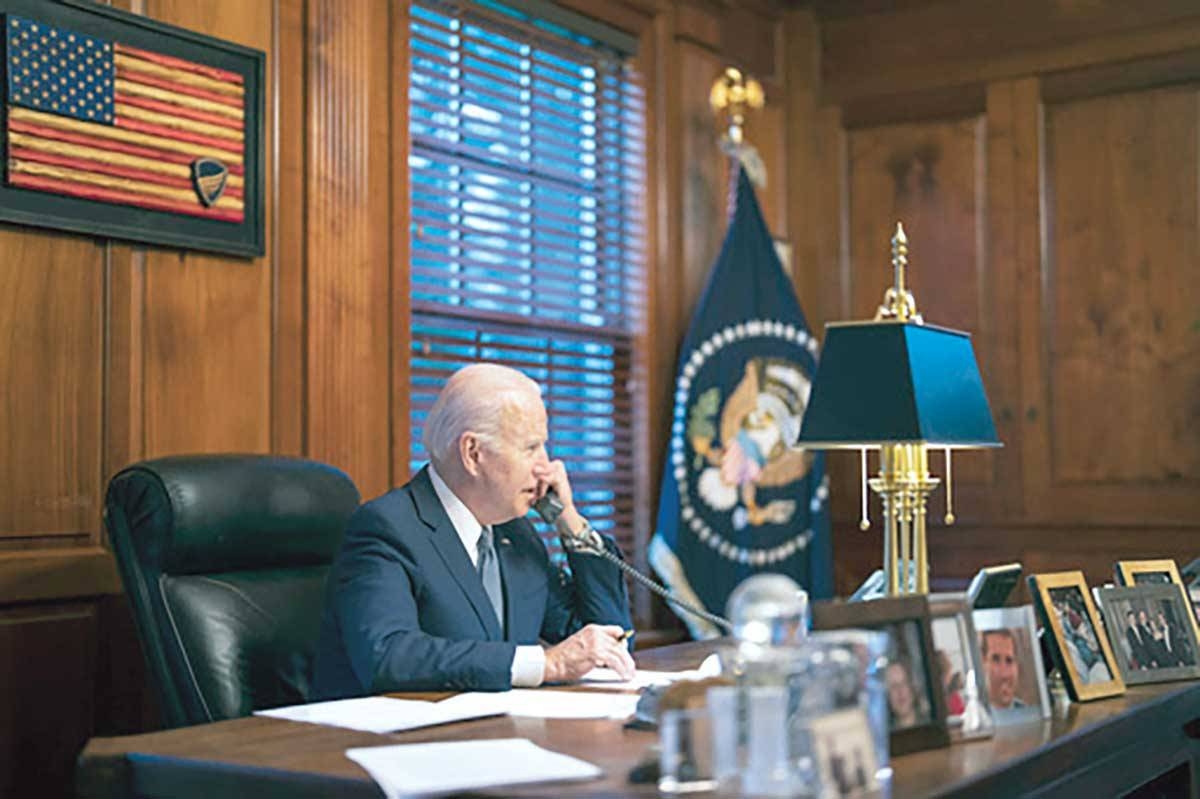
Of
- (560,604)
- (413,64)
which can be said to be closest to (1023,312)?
(413,64)

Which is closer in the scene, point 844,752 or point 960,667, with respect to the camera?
point 844,752

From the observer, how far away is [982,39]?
15.7 feet

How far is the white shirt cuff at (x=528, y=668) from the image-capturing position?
2285 mm

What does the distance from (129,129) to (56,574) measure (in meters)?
0.88

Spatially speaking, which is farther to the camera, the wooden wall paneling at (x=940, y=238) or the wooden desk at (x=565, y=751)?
the wooden wall paneling at (x=940, y=238)

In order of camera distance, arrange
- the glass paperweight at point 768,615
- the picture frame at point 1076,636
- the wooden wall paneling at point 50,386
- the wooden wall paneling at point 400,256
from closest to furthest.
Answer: the glass paperweight at point 768,615 → the picture frame at point 1076,636 → the wooden wall paneling at point 50,386 → the wooden wall paneling at point 400,256

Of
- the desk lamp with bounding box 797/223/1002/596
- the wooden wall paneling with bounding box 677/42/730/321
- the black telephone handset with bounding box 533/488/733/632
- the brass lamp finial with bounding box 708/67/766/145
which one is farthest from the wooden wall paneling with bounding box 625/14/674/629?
the desk lamp with bounding box 797/223/1002/596

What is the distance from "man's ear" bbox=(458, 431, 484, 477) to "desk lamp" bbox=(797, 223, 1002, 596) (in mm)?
583

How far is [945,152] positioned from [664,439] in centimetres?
134

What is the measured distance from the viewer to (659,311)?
4527 millimetres

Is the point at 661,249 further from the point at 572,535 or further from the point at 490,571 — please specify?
the point at 490,571

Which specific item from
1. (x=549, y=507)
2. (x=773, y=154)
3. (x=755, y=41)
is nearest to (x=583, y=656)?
(x=549, y=507)

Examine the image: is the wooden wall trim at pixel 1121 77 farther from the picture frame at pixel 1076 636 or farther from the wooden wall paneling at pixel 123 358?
the wooden wall paneling at pixel 123 358

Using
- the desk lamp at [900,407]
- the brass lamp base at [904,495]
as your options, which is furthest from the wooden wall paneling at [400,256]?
the brass lamp base at [904,495]
